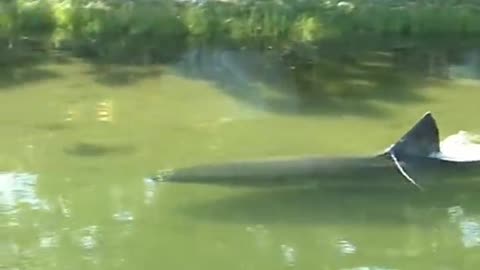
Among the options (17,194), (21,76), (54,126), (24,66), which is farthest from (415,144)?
(24,66)

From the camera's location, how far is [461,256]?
16.7ft

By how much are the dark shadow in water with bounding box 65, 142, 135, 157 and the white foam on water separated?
180cm

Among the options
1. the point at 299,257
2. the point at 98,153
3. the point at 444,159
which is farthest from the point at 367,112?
the point at 299,257

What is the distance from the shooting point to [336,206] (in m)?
5.61

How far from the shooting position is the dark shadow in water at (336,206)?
17.9 feet

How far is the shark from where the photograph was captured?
5789mm

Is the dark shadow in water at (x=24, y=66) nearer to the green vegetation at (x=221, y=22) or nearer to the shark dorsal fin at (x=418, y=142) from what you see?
the green vegetation at (x=221, y=22)

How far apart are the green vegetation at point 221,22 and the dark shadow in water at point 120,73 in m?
0.83

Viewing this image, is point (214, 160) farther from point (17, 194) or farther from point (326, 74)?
point (326, 74)

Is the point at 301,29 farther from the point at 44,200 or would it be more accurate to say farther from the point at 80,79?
the point at 44,200

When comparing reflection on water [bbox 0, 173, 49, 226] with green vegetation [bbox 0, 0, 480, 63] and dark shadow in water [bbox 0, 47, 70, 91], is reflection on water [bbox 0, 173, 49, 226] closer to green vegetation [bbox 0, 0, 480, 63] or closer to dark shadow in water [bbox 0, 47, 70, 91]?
dark shadow in water [bbox 0, 47, 70, 91]

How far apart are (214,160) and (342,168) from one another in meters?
0.84

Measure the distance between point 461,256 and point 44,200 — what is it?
2145 mm

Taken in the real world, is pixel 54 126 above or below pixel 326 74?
below
